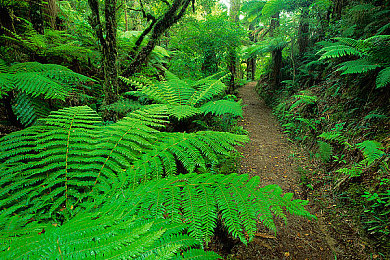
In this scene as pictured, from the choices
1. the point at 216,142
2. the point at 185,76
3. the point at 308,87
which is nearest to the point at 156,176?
the point at 216,142

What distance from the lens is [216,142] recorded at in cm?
150

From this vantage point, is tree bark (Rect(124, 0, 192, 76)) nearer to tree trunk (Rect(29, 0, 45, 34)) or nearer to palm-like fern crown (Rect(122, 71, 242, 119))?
palm-like fern crown (Rect(122, 71, 242, 119))

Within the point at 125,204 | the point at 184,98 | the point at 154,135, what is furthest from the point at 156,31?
the point at 125,204

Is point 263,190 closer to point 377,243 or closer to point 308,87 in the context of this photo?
point 377,243

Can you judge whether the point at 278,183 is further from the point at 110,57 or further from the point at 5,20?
the point at 5,20

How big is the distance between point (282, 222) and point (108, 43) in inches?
149

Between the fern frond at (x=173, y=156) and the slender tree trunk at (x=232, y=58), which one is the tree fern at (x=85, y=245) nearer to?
the fern frond at (x=173, y=156)

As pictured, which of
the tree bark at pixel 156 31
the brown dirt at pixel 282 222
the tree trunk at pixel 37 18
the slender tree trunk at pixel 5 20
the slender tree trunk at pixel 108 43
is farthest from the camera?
the tree bark at pixel 156 31

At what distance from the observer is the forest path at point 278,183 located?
7.45 feet

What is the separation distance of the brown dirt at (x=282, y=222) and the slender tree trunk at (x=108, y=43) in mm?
2867

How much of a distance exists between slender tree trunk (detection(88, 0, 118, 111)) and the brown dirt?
2.87 metres

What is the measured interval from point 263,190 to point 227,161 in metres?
2.69

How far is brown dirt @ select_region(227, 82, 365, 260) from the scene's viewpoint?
2256 millimetres

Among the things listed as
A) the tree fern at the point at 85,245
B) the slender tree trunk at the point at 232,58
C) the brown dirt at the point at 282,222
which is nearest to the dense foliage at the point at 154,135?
the tree fern at the point at 85,245
